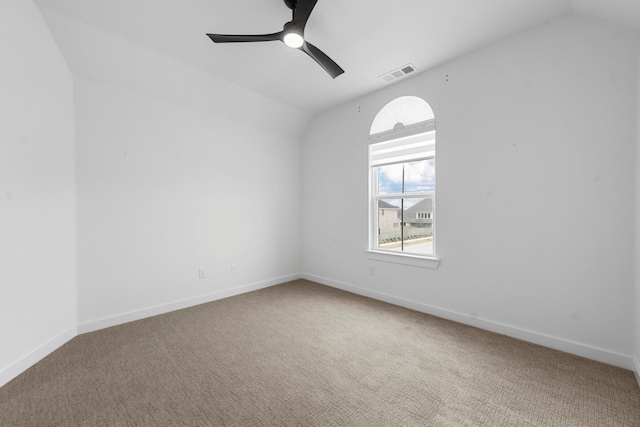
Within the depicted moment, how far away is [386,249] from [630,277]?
214 cm

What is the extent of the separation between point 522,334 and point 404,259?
1267 millimetres

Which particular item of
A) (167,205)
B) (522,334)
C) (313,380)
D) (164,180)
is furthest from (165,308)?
(522,334)

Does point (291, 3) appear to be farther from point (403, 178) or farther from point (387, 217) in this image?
point (387, 217)

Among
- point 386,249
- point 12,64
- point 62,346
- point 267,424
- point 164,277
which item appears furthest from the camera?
point 386,249

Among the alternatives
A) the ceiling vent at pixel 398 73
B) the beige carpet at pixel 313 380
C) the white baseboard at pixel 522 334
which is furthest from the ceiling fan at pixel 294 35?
the white baseboard at pixel 522 334

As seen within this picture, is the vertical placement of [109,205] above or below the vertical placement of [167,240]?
above

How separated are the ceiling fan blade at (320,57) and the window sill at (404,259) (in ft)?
7.12

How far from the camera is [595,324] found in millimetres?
2039

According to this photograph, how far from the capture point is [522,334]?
236 centimetres

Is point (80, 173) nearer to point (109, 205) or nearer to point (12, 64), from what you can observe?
point (109, 205)

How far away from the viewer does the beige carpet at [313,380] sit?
150 centimetres

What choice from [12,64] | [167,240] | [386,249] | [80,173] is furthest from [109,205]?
[386,249]

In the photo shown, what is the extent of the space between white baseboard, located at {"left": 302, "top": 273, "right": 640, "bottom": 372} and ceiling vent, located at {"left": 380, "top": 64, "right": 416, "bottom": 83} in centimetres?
266

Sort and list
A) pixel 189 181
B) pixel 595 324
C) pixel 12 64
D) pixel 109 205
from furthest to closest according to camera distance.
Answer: pixel 189 181 < pixel 109 205 < pixel 595 324 < pixel 12 64
